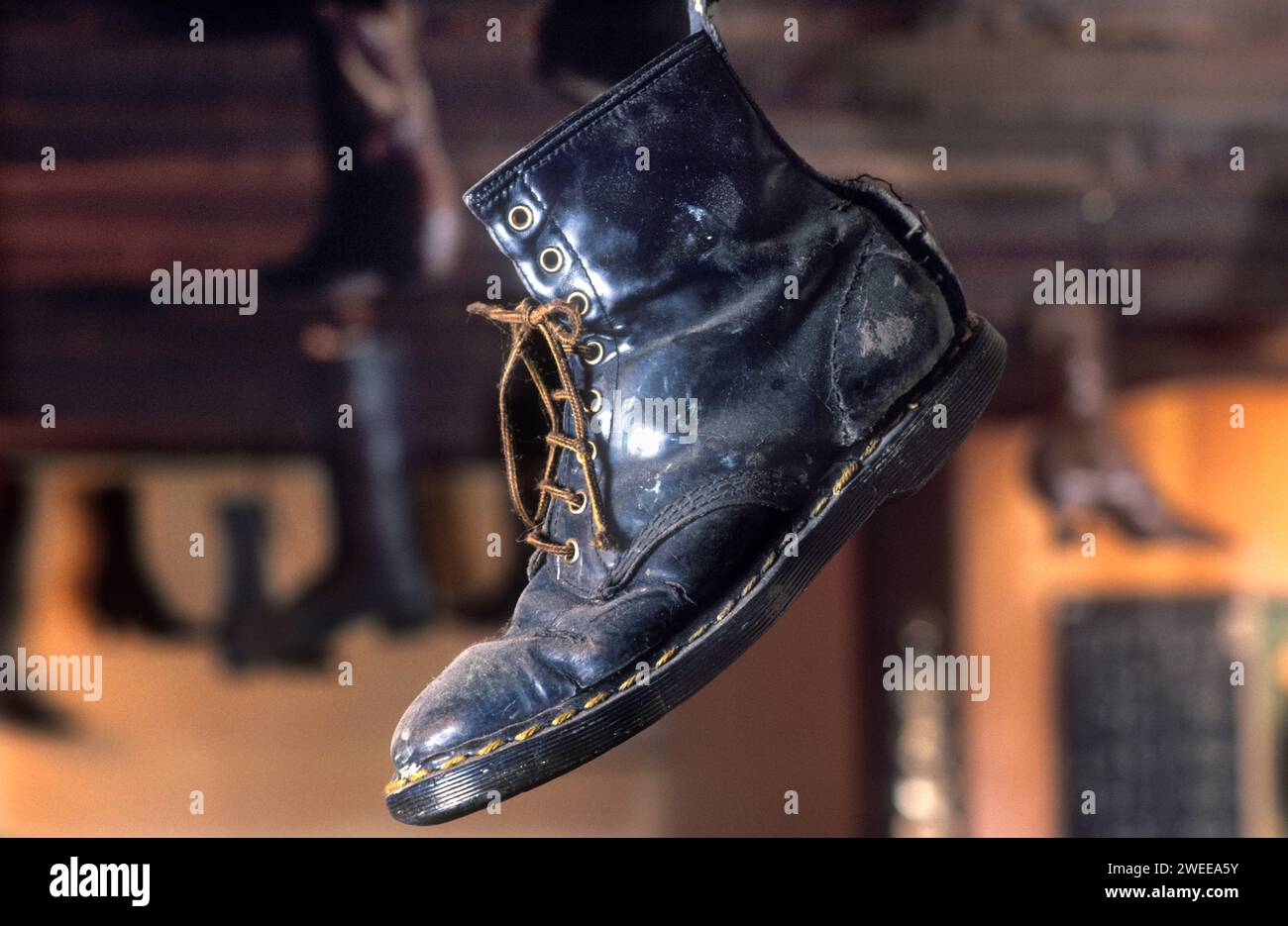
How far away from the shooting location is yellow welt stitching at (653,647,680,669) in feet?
2.01

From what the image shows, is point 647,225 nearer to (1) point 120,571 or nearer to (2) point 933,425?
(2) point 933,425

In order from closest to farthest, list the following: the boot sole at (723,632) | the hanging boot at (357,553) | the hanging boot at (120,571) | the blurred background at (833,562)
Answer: the boot sole at (723,632) < the blurred background at (833,562) < the hanging boot at (357,553) < the hanging boot at (120,571)

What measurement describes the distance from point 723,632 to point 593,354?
0.14 m

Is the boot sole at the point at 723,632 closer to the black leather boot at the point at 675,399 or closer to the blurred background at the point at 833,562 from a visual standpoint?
the black leather boot at the point at 675,399

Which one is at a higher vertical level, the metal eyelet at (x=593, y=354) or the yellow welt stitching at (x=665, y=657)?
the metal eyelet at (x=593, y=354)

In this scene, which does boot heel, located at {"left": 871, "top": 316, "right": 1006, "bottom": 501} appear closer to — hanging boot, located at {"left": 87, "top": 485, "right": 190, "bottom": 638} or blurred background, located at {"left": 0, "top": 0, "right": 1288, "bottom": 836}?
blurred background, located at {"left": 0, "top": 0, "right": 1288, "bottom": 836}

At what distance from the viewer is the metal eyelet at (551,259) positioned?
0.63 m

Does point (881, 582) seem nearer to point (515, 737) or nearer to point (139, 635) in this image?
point (139, 635)

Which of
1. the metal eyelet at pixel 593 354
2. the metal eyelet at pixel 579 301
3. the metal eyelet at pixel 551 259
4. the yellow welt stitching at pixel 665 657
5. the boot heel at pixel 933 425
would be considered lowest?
the yellow welt stitching at pixel 665 657

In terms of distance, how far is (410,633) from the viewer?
1.91 meters

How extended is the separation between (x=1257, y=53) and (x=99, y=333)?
5.00 ft

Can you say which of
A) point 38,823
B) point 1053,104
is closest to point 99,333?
point 38,823

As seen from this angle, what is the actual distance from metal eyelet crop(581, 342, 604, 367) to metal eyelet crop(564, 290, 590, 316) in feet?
0.05

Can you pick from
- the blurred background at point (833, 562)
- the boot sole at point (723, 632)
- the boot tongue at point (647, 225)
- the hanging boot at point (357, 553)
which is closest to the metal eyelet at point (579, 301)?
the boot tongue at point (647, 225)
